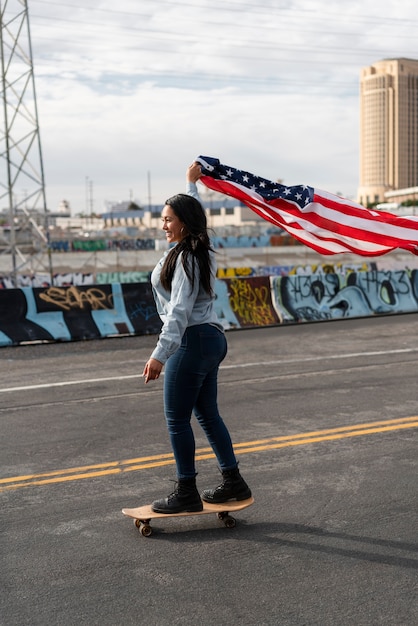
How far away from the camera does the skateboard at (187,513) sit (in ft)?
16.4

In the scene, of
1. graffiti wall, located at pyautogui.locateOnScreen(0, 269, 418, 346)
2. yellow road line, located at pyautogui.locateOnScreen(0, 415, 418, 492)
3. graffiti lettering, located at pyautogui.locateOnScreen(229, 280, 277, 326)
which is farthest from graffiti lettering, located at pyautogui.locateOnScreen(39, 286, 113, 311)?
yellow road line, located at pyautogui.locateOnScreen(0, 415, 418, 492)

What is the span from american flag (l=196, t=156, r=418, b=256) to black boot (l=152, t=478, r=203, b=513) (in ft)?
7.55

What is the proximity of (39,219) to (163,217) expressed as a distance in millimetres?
24033

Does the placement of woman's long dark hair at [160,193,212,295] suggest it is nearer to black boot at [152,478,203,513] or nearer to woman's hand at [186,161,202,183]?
woman's hand at [186,161,202,183]

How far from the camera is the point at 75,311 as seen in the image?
50.4ft

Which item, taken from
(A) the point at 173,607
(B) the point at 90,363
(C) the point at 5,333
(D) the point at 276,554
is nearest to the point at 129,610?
(A) the point at 173,607

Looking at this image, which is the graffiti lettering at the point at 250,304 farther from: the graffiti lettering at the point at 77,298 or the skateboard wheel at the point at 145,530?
the skateboard wheel at the point at 145,530

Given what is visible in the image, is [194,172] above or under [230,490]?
above

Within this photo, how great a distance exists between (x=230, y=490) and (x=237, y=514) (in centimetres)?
41

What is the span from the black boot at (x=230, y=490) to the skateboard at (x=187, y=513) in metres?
0.04

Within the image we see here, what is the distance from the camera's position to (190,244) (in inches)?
190

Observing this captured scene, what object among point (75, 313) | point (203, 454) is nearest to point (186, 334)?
point (203, 454)

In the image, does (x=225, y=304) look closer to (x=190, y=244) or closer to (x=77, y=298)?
(x=77, y=298)

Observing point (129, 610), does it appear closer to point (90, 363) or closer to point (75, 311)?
point (90, 363)
